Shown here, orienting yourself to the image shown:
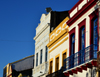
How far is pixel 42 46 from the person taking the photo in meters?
30.3

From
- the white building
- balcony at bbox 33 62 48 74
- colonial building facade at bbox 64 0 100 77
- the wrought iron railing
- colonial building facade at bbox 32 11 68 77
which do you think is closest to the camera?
the wrought iron railing

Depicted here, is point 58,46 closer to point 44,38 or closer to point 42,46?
point 44,38

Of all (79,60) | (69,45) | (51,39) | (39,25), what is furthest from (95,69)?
(39,25)

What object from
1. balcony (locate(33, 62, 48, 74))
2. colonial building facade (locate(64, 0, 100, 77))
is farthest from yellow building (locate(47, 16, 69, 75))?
colonial building facade (locate(64, 0, 100, 77))

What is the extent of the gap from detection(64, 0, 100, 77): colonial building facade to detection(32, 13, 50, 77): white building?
6.96 metres

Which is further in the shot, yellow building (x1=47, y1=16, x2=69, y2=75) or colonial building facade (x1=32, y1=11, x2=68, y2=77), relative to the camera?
colonial building facade (x1=32, y1=11, x2=68, y2=77)

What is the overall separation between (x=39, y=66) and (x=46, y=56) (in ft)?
6.70

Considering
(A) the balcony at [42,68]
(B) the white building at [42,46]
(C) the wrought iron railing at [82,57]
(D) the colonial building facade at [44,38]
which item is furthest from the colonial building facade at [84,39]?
(B) the white building at [42,46]

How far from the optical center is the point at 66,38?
2334 cm

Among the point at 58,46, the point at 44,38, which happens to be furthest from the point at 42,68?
the point at 58,46

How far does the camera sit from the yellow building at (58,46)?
23.7 meters

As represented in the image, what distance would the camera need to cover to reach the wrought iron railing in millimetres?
16891

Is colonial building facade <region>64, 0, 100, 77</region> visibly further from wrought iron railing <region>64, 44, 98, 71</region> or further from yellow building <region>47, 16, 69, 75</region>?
yellow building <region>47, 16, 69, 75</region>

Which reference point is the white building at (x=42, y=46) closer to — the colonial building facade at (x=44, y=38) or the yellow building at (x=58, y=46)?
the colonial building facade at (x=44, y=38)
